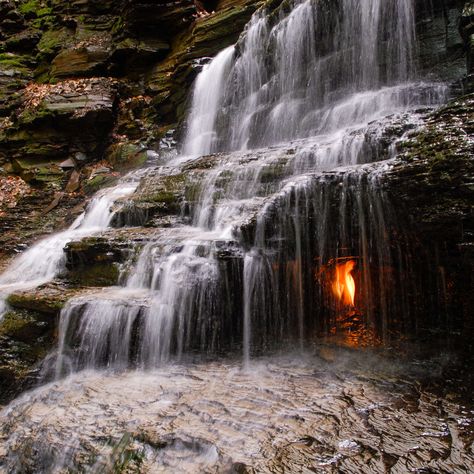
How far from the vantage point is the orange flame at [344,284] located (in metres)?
4.94

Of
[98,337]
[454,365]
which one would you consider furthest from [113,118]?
[454,365]

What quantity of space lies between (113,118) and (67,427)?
41.4 ft

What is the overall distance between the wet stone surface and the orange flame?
0.77 metres

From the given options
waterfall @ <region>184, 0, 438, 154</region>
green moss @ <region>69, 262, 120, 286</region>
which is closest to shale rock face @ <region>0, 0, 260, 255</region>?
waterfall @ <region>184, 0, 438, 154</region>

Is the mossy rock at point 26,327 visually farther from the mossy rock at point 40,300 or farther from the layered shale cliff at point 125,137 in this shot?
the mossy rock at point 40,300

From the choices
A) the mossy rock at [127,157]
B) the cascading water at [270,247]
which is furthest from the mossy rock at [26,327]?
the mossy rock at [127,157]

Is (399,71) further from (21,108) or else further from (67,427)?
(21,108)

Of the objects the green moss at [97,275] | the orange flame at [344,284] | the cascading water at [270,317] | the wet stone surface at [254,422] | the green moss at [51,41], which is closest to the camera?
the wet stone surface at [254,422]

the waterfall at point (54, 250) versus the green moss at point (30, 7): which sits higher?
the green moss at point (30, 7)

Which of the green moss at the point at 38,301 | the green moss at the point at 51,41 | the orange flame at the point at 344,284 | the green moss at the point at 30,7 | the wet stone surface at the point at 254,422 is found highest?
the green moss at the point at 30,7

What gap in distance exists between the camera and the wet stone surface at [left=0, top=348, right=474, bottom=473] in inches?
107

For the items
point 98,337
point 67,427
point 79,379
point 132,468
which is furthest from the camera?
point 98,337

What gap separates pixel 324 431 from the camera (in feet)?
9.82

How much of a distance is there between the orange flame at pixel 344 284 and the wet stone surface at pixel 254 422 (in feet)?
2.52
